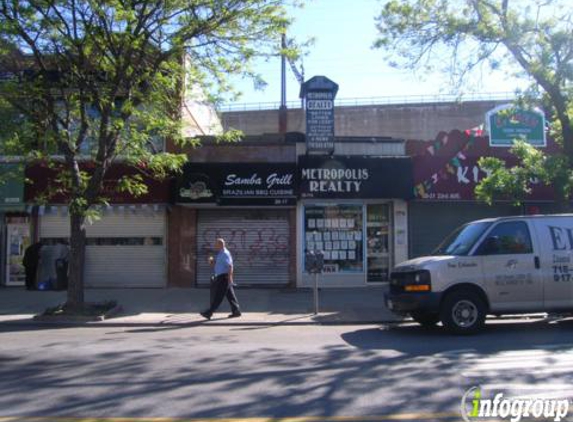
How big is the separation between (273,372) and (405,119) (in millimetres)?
34592

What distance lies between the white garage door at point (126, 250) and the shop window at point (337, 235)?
4606 millimetres

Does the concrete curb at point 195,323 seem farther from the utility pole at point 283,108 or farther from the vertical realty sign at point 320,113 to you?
the utility pole at point 283,108

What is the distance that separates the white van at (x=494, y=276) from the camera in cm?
1028

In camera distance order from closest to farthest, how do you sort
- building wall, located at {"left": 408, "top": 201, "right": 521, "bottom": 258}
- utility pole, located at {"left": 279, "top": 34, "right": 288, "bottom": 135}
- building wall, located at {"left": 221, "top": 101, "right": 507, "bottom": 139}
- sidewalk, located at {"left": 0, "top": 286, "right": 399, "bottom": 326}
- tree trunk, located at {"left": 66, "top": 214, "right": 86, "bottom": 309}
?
sidewalk, located at {"left": 0, "top": 286, "right": 399, "bottom": 326} → tree trunk, located at {"left": 66, "top": 214, "right": 86, "bottom": 309} → building wall, located at {"left": 408, "top": 201, "right": 521, "bottom": 258} → utility pole, located at {"left": 279, "top": 34, "right": 288, "bottom": 135} → building wall, located at {"left": 221, "top": 101, "right": 507, "bottom": 139}

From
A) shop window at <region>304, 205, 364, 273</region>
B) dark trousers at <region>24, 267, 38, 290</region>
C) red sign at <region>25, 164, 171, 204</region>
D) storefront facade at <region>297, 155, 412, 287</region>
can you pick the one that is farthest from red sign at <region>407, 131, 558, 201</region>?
dark trousers at <region>24, 267, 38, 290</region>

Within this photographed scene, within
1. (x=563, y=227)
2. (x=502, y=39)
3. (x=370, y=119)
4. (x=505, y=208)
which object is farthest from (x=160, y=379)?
(x=370, y=119)

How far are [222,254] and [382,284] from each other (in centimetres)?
742

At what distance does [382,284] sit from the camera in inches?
746

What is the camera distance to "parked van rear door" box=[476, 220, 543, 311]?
10.4 metres

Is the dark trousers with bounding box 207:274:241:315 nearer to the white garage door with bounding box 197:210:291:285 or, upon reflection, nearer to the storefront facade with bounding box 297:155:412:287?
the white garage door with bounding box 197:210:291:285

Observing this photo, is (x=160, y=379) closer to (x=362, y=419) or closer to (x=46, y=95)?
(x=362, y=419)

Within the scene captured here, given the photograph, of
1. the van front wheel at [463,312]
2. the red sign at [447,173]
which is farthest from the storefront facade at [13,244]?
Answer: the van front wheel at [463,312]

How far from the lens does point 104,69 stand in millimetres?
13461

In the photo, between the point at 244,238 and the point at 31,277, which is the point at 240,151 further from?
the point at 31,277
